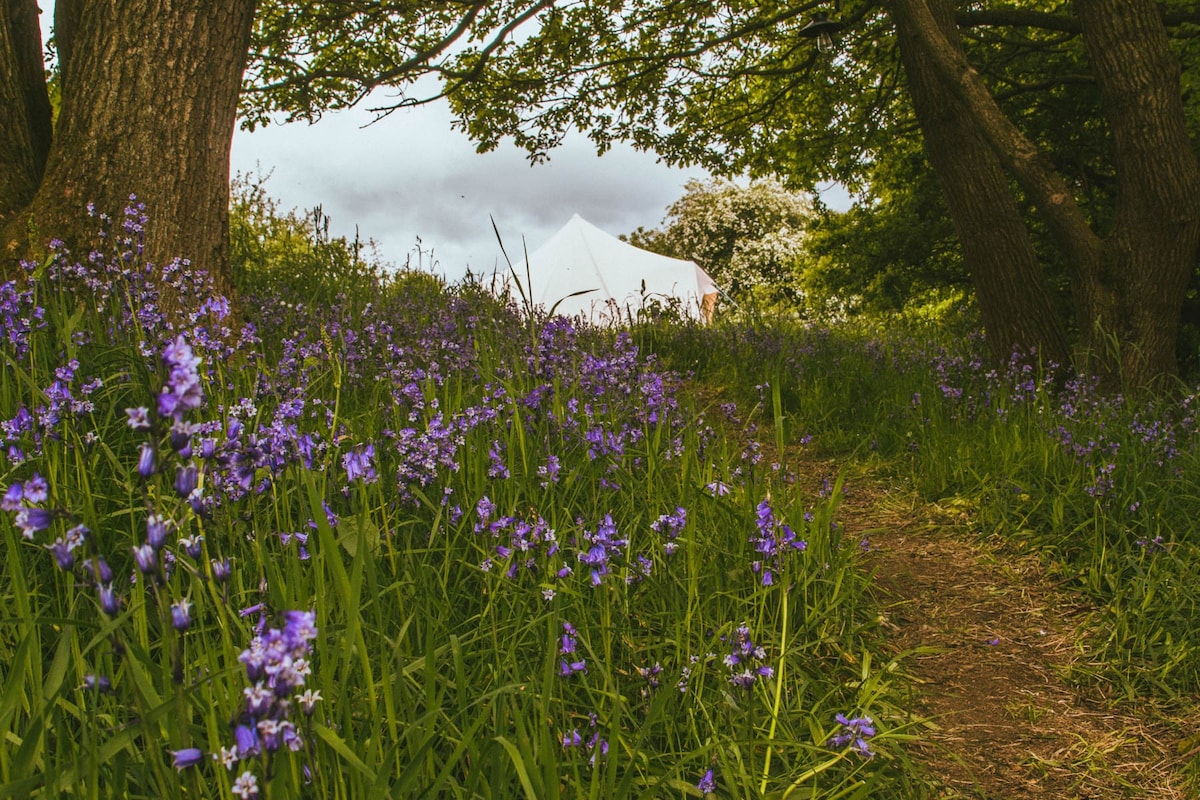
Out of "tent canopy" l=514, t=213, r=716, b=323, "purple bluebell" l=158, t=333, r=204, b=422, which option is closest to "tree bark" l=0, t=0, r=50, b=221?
"purple bluebell" l=158, t=333, r=204, b=422

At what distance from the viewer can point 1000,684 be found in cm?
321

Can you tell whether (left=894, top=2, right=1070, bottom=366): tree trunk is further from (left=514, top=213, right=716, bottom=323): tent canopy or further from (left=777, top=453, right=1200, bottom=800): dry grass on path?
(left=514, top=213, right=716, bottom=323): tent canopy

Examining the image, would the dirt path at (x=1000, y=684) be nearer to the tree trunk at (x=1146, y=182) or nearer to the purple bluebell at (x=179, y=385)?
the purple bluebell at (x=179, y=385)

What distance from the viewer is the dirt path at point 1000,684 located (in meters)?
2.74

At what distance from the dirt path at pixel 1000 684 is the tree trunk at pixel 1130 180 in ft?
Answer: 9.09

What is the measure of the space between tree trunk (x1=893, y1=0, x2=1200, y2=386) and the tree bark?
6.01 m

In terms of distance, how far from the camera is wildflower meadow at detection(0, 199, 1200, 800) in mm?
1396

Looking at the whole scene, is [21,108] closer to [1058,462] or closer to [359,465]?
[359,465]

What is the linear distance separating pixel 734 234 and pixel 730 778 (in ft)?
127

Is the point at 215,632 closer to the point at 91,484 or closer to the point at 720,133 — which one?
the point at 91,484

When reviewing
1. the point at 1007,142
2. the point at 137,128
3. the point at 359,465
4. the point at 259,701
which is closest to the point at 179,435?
the point at 259,701

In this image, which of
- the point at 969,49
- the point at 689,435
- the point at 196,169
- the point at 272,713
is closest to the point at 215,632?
the point at 272,713

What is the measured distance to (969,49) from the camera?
29.4ft

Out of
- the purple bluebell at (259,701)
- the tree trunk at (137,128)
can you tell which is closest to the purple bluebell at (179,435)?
the purple bluebell at (259,701)
